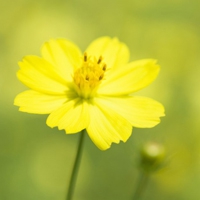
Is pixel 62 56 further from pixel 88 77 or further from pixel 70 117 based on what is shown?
pixel 70 117

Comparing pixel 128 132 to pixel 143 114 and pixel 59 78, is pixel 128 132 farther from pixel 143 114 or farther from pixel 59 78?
pixel 59 78

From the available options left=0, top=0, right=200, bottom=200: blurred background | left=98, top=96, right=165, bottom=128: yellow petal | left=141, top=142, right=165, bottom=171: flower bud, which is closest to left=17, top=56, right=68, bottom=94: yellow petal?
left=98, top=96, right=165, bottom=128: yellow petal

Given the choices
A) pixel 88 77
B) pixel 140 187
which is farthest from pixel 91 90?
pixel 140 187

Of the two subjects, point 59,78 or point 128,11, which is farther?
point 128,11

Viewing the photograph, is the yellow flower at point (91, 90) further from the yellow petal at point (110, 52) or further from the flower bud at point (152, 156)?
the flower bud at point (152, 156)

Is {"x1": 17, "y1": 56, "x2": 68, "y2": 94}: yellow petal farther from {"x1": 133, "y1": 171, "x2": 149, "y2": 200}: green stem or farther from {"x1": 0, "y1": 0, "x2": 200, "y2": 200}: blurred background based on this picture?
{"x1": 0, "y1": 0, "x2": 200, "y2": 200}: blurred background

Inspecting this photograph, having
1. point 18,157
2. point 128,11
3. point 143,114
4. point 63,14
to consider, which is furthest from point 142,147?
point 128,11

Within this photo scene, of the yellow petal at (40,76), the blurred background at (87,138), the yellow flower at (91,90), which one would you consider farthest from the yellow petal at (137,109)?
the blurred background at (87,138)
